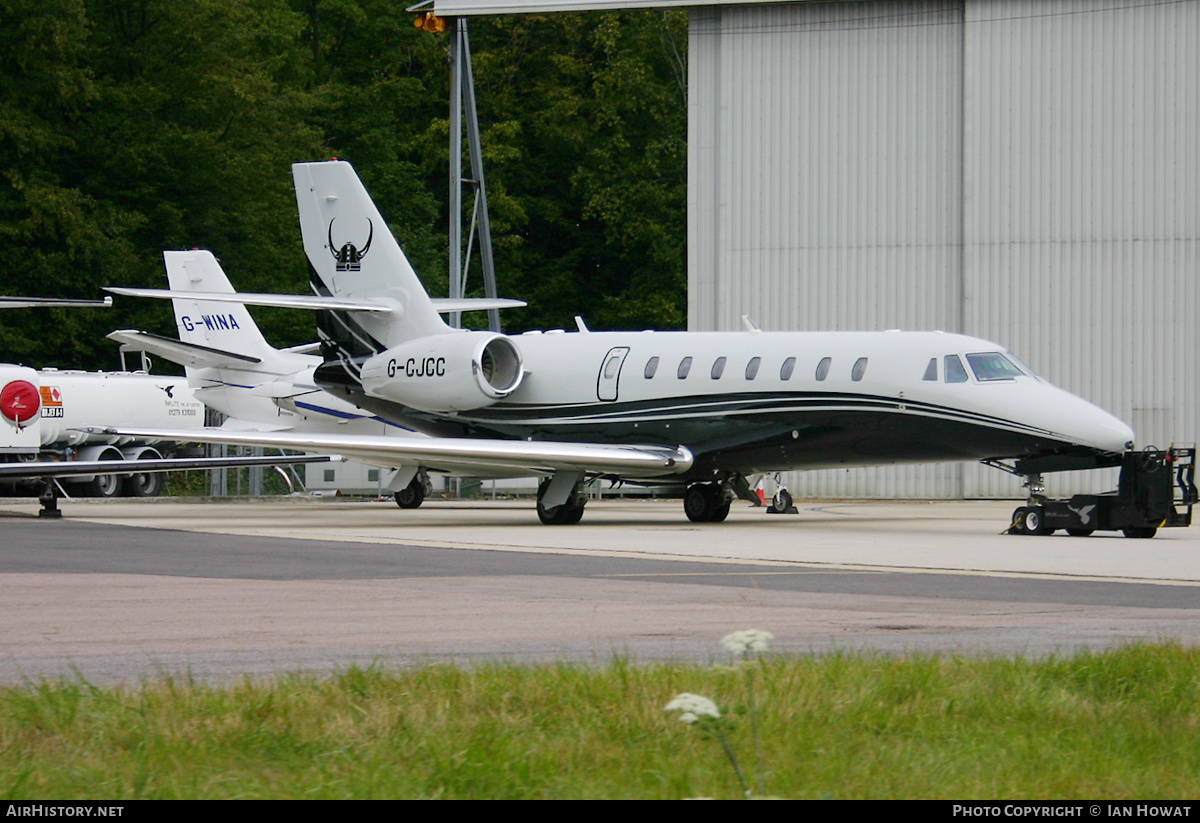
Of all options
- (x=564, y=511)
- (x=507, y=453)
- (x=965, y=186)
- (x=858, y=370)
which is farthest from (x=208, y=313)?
(x=858, y=370)

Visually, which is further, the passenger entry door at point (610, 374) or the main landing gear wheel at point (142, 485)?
the main landing gear wheel at point (142, 485)

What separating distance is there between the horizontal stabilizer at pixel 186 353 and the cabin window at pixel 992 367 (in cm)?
1450

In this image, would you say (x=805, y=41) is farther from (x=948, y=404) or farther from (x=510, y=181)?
(x=510, y=181)

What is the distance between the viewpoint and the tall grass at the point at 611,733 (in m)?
5.04

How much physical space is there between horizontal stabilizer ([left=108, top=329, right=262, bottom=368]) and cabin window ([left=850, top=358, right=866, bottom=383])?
13.0 meters

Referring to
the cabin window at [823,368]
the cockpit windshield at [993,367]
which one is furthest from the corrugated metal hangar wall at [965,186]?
the cockpit windshield at [993,367]

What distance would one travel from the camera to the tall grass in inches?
198

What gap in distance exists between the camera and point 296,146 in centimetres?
4988

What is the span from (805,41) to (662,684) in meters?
29.3

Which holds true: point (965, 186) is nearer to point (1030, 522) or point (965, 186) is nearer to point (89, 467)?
point (1030, 522)

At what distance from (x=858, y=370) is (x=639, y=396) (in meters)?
3.55

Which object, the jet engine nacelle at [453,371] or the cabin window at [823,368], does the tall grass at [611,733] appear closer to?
the cabin window at [823,368]

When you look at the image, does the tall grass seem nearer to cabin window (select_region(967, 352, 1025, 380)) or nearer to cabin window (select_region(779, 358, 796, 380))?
cabin window (select_region(967, 352, 1025, 380))

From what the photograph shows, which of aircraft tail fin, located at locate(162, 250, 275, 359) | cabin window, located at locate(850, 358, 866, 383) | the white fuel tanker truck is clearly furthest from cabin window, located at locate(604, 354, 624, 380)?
the white fuel tanker truck
